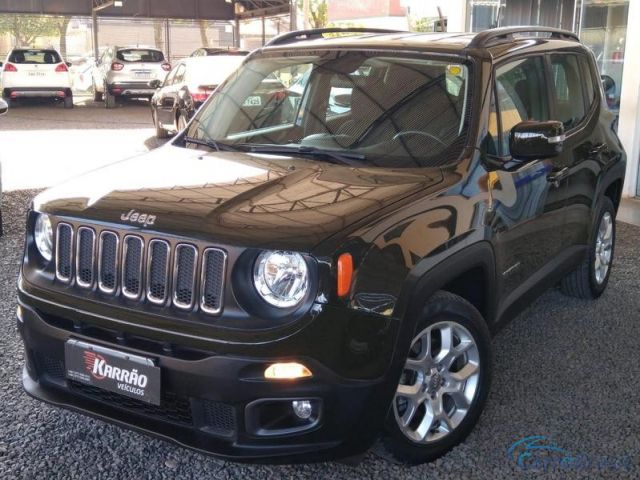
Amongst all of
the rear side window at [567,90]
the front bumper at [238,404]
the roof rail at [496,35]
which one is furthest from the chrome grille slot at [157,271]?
the rear side window at [567,90]

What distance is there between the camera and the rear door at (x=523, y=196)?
3402mm

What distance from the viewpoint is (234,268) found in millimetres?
2547

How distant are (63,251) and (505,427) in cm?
200

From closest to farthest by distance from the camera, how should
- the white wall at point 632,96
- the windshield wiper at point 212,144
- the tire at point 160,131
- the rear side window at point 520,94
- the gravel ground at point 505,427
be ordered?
the gravel ground at point 505,427
the rear side window at point 520,94
the windshield wiper at point 212,144
the white wall at point 632,96
the tire at point 160,131

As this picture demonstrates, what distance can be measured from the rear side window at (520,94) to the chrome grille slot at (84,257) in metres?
1.84

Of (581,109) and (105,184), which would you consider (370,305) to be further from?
(581,109)

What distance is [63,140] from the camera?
13.9 m

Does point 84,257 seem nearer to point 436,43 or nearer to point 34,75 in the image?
point 436,43

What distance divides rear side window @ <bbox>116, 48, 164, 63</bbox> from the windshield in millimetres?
18108

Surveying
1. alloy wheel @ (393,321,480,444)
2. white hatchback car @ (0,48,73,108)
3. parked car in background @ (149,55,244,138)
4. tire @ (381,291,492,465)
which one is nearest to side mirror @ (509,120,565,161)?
tire @ (381,291,492,465)

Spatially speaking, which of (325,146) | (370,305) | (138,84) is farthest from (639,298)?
(138,84)

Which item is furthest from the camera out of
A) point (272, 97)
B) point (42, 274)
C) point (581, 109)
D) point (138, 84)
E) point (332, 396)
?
point (138, 84)

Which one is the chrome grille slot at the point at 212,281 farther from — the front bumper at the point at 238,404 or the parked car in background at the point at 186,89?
the parked car in background at the point at 186,89

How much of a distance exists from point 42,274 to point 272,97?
162cm
